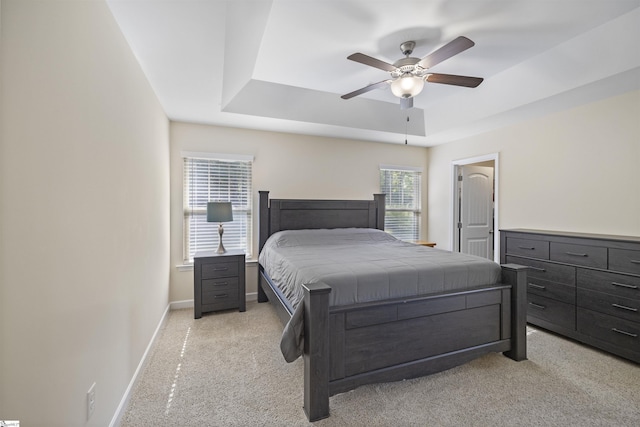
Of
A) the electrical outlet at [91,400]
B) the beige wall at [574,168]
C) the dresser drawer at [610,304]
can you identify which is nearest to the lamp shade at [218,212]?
the electrical outlet at [91,400]

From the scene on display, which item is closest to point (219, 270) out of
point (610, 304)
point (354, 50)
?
point (354, 50)

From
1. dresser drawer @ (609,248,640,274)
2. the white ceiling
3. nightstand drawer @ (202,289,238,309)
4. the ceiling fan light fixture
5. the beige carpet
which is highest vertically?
the white ceiling

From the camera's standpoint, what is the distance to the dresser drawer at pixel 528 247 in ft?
9.75

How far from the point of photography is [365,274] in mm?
2020

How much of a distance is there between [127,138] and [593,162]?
428 centimetres

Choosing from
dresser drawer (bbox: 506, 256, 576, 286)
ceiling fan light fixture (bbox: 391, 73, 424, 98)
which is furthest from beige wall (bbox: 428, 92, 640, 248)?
ceiling fan light fixture (bbox: 391, 73, 424, 98)

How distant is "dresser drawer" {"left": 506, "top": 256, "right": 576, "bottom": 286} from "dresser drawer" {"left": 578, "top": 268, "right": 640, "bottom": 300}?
0.07 m

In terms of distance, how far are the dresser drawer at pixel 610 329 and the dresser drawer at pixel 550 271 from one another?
0.29 meters

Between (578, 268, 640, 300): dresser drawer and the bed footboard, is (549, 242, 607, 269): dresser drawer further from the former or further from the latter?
the bed footboard

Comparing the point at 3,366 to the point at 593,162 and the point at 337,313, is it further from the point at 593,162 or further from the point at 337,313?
the point at 593,162

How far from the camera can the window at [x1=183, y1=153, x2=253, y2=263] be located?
148 inches

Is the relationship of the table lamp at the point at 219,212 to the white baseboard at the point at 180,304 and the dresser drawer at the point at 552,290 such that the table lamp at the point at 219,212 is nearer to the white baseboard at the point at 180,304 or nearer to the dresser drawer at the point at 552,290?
the white baseboard at the point at 180,304

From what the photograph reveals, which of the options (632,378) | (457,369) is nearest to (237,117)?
(457,369)

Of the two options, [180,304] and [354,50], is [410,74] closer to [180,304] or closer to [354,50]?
[354,50]
